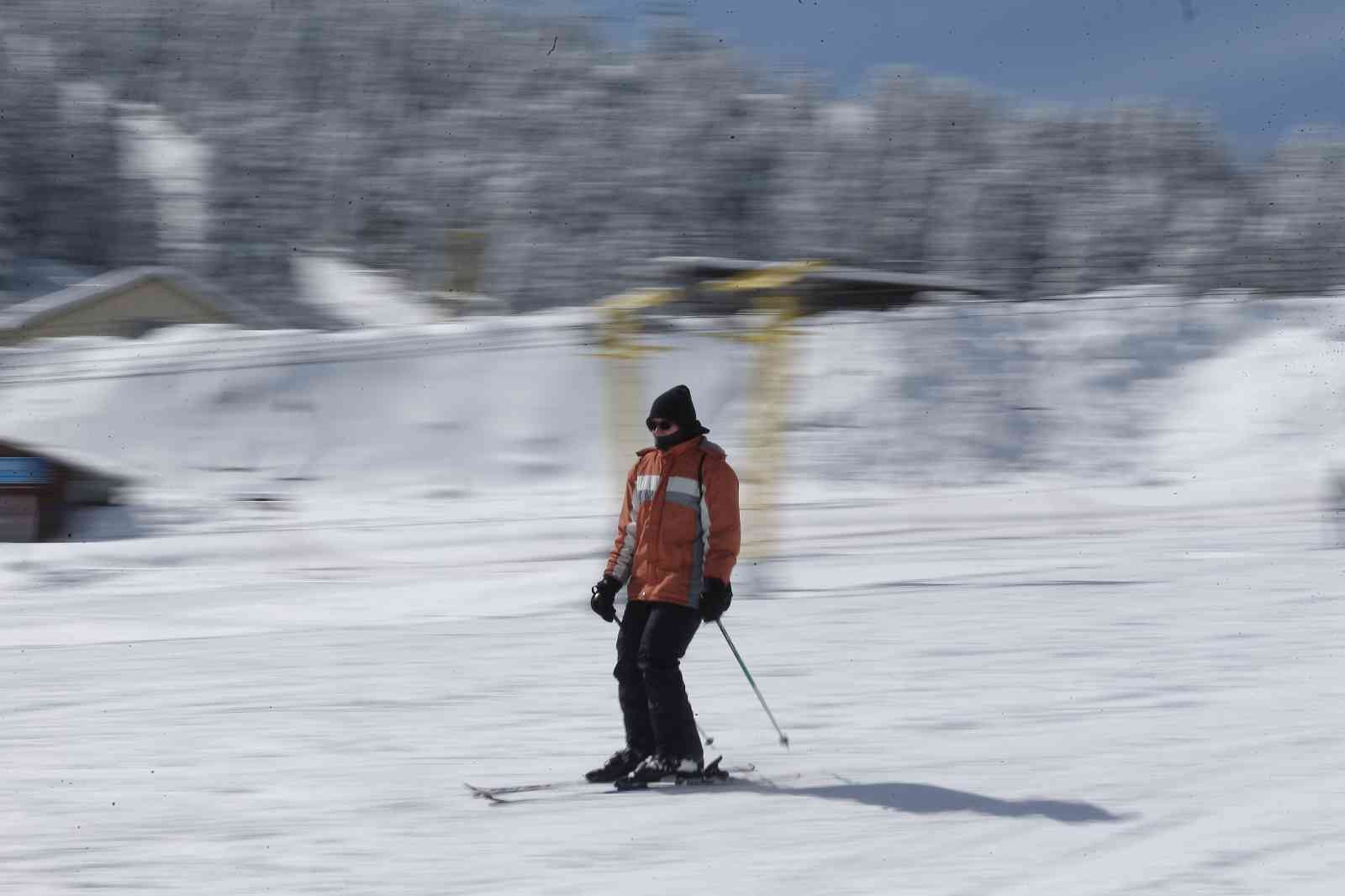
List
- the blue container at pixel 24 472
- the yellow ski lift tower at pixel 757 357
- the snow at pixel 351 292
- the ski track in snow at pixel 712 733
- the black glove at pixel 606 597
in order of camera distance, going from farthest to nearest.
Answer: the snow at pixel 351 292 < the blue container at pixel 24 472 < the yellow ski lift tower at pixel 757 357 < the black glove at pixel 606 597 < the ski track in snow at pixel 712 733

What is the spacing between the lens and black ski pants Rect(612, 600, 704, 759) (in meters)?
5.42

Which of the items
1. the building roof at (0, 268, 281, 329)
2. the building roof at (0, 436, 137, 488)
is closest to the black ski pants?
the building roof at (0, 436, 137, 488)

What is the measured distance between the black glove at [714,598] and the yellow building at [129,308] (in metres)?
37.0

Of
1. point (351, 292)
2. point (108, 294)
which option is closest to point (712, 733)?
point (108, 294)

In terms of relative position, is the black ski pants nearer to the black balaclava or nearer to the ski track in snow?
the ski track in snow

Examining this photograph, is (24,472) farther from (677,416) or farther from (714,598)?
(714,598)

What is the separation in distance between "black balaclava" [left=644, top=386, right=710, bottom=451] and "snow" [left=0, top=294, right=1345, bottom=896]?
1.24 meters

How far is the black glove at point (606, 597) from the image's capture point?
219 inches

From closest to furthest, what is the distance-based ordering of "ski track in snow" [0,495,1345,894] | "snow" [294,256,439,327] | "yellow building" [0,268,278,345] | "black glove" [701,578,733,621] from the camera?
"ski track in snow" [0,495,1345,894] → "black glove" [701,578,733,621] → "yellow building" [0,268,278,345] → "snow" [294,256,439,327]

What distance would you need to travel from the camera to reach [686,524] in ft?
17.9

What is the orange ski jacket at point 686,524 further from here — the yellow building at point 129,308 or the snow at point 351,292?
the snow at point 351,292

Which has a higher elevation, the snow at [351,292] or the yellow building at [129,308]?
the snow at [351,292]

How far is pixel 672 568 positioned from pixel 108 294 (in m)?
40.4

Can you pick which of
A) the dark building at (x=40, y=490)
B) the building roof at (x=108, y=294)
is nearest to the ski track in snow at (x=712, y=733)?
the dark building at (x=40, y=490)
